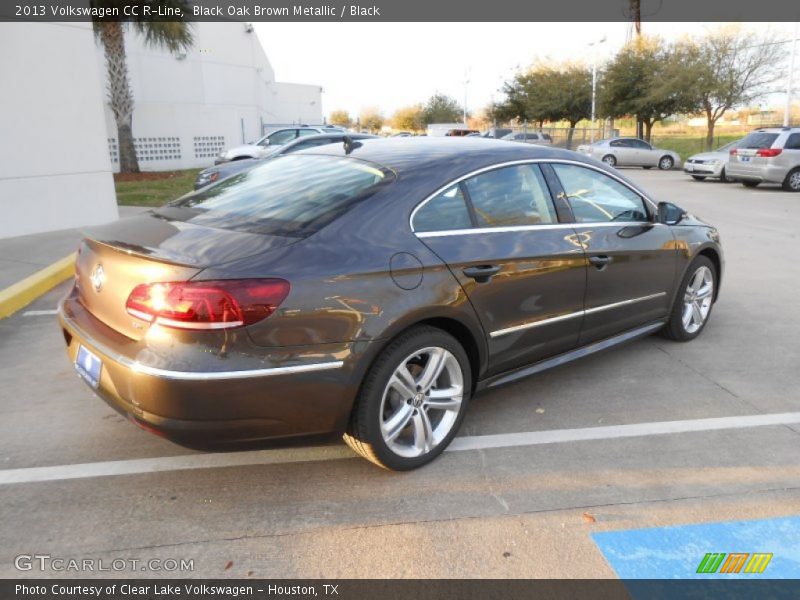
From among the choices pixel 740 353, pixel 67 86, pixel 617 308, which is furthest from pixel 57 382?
pixel 67 86

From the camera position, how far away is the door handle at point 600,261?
12.8 ft

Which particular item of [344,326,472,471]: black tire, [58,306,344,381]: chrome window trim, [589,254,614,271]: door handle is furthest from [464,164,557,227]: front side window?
[58,306,344,381]: chrome window trim

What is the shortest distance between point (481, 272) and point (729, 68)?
32.7 m

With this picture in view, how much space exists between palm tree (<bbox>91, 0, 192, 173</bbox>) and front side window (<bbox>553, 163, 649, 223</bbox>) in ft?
59.5

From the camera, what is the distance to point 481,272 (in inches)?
129

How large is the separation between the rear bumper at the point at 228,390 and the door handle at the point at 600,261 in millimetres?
1823

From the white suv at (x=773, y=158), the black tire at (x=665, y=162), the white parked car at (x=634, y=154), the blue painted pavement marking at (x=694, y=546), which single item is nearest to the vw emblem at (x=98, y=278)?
the blue painted pavement marking at (x=694, y=546)

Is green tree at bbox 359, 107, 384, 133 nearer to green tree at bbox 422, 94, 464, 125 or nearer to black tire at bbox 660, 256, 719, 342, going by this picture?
green tree at bbox 422, 94, 464, 125

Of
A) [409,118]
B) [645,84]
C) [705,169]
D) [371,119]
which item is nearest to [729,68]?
[645,84]

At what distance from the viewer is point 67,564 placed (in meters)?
2.50

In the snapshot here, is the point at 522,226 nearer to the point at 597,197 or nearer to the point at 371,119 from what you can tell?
the point at 597,197

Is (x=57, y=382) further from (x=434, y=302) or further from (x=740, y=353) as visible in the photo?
(x=740, y=353)

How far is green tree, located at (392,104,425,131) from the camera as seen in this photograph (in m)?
86.8
